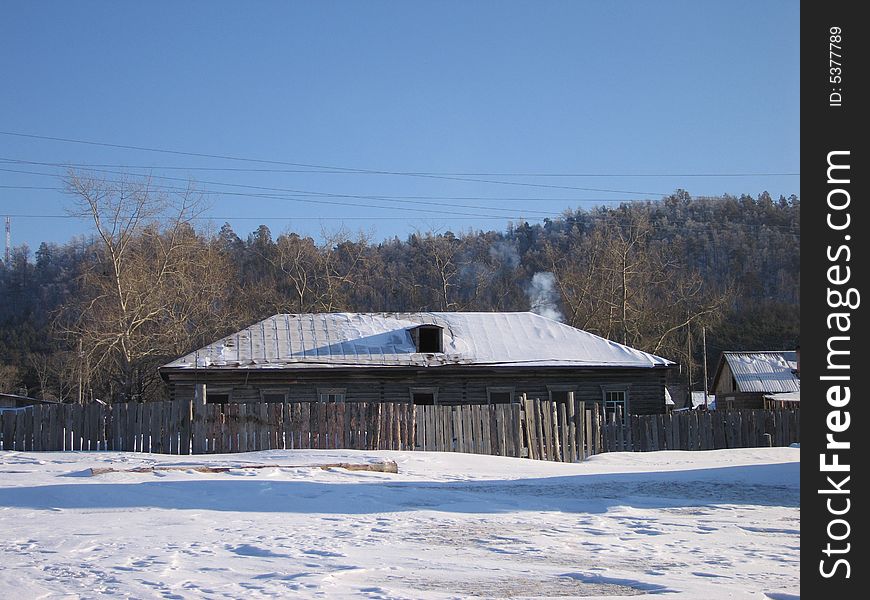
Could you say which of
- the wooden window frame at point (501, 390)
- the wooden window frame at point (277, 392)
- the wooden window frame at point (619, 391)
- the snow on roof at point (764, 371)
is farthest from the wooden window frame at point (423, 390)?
the snow on roof at point (764, 371)

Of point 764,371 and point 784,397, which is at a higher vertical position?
point 764,371

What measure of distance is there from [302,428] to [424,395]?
10314 millimetres

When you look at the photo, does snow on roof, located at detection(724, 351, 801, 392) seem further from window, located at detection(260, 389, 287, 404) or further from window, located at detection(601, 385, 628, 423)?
window, located at detection(260, 389, 287, 404)

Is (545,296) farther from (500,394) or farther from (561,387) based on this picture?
(500,394)

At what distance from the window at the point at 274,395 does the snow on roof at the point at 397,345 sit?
950mm

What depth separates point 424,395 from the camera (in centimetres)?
3067

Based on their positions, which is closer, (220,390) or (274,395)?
(220,390)

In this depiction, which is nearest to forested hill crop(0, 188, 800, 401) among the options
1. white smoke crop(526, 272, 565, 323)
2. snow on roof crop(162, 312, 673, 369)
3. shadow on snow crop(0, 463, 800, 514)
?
white smoke crop(526, 272, 565, 323)

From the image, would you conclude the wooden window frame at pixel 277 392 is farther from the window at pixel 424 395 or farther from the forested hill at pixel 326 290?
the forested hill at pixel 326 290

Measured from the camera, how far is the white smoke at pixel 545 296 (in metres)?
58.9

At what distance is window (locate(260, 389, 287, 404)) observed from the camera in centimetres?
2970

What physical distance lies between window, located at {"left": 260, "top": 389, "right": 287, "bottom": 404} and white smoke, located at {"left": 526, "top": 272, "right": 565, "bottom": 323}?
88.2 ft

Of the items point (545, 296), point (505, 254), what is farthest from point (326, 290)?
point (505, 254)
